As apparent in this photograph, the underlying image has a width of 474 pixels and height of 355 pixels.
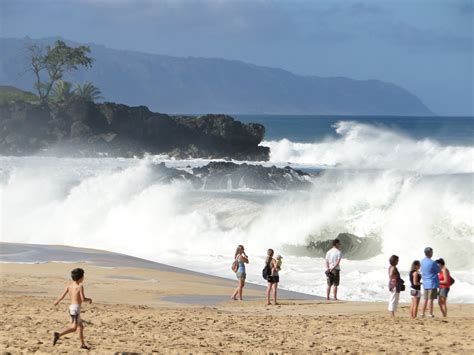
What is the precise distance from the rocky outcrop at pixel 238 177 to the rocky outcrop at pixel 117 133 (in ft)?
62.5

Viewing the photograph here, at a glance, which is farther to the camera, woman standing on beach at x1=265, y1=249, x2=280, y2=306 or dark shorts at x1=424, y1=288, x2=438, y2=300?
woman standing on beach at x1=265, y1=249, x2=280, y2=306

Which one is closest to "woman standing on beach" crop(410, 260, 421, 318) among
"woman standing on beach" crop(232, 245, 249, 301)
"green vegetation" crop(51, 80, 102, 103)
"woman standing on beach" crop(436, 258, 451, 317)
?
"woman standing on beach" crop(436, 258, 451, 317)

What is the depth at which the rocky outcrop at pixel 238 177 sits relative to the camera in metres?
43.3

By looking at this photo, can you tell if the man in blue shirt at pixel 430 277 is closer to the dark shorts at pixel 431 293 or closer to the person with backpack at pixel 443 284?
the dark shorts at pixel 431 293

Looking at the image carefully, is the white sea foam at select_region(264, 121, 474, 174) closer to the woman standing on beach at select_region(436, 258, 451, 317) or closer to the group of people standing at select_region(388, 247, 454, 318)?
the woman standing on beach at select_region(436, 258, 451, 317)

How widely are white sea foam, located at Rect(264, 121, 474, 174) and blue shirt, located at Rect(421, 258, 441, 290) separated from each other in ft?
138

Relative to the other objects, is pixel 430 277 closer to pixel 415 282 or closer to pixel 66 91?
pixel 415 282

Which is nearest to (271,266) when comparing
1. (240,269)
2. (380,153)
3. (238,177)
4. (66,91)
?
(240,269)

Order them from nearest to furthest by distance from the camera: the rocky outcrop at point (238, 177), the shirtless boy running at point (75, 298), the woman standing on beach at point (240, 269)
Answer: the shirtless boy running at point (75, 298) → the woman standing on beach at point (240, 269) → the rocky outcrop at point (238, 177)

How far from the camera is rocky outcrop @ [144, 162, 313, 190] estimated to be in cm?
4334

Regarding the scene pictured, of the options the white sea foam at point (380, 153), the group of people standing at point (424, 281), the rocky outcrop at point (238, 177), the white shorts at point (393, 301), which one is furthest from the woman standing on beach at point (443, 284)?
the white sea foam at point (380, 153)

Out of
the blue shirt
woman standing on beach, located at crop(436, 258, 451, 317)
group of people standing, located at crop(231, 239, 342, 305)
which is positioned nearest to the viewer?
the blue shirt

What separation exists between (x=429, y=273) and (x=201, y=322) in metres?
3.49

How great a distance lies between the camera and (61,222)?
31500mm
